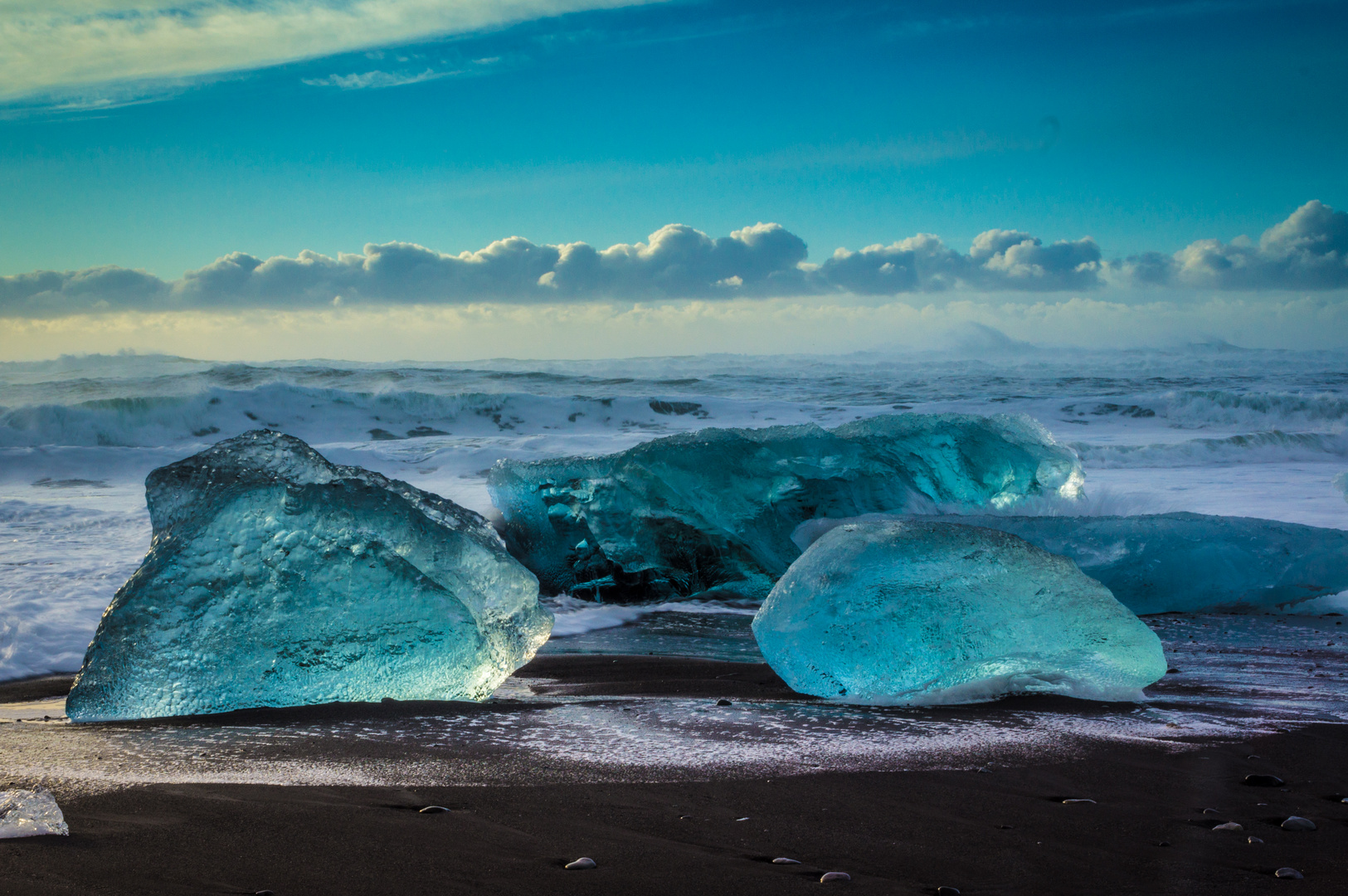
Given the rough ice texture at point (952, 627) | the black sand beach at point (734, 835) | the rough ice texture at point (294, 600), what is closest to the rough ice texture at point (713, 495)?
the rough ice texture at point (294, 600)

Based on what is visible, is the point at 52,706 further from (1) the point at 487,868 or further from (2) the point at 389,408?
(2) the point at 389,408

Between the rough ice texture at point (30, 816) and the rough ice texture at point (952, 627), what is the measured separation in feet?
7.06

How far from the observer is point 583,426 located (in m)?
18.8

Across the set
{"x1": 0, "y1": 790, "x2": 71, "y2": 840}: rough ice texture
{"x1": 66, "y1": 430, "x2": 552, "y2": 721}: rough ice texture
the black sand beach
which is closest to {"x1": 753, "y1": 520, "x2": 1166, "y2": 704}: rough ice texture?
the black sand beach

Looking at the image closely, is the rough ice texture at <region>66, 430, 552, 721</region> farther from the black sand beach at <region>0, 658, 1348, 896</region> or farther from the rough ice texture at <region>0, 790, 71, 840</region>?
the rough ice texture at <region>0, 790, 71, 840</region>

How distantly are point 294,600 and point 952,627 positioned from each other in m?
2.19

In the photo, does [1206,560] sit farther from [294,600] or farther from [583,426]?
[583,426]

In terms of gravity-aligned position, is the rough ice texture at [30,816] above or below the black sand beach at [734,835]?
above

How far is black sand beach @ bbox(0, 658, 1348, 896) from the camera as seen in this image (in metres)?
1.52

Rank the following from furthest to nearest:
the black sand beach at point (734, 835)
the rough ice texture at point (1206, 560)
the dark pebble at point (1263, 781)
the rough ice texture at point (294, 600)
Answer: the rough ice texture at point (1206, 560)
the rough ice texture at point (294, 600)
the dark pebble at point (1263, 781)
the black sand beach at point (734, 835)

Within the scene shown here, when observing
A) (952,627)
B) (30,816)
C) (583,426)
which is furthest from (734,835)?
(583,426)

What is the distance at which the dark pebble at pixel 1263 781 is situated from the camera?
213cm

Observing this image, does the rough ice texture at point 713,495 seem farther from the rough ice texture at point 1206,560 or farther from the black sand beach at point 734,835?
the black sand beach at point 734,835

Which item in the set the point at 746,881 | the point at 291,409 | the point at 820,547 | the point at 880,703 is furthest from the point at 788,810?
the point at 291,409
